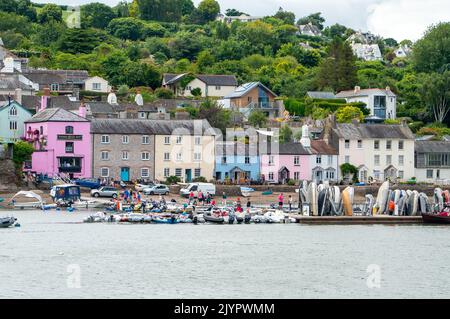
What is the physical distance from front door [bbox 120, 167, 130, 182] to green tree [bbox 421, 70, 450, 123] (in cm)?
4403

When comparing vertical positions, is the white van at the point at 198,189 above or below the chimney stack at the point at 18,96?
below

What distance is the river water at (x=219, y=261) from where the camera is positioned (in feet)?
155

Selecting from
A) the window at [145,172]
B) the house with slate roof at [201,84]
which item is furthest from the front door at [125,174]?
the house with slate roof at [201,84]

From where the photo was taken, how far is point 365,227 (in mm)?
74500

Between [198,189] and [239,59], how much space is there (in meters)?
74.5

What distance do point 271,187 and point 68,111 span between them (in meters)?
16.4

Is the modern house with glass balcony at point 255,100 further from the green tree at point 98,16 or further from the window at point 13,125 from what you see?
the green tree at point 98,16

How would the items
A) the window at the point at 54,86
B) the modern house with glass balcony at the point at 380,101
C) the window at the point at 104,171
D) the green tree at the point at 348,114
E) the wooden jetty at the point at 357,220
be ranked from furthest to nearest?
1. the modern house with glass balcony at the point at 380,101
2. the window at the point at 54,86
3. the green tree at the point at 348,114
4. the window at the point at 104,171
5. the wooden jetty at the point at 357,220

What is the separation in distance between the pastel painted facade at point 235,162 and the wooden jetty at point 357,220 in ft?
62.4

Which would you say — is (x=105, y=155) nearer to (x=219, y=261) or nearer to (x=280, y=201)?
(x=280, y=201)

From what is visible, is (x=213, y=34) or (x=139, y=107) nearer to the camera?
(x=139, y=107)

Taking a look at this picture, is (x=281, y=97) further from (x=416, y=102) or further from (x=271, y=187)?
(x=271, y=187)
